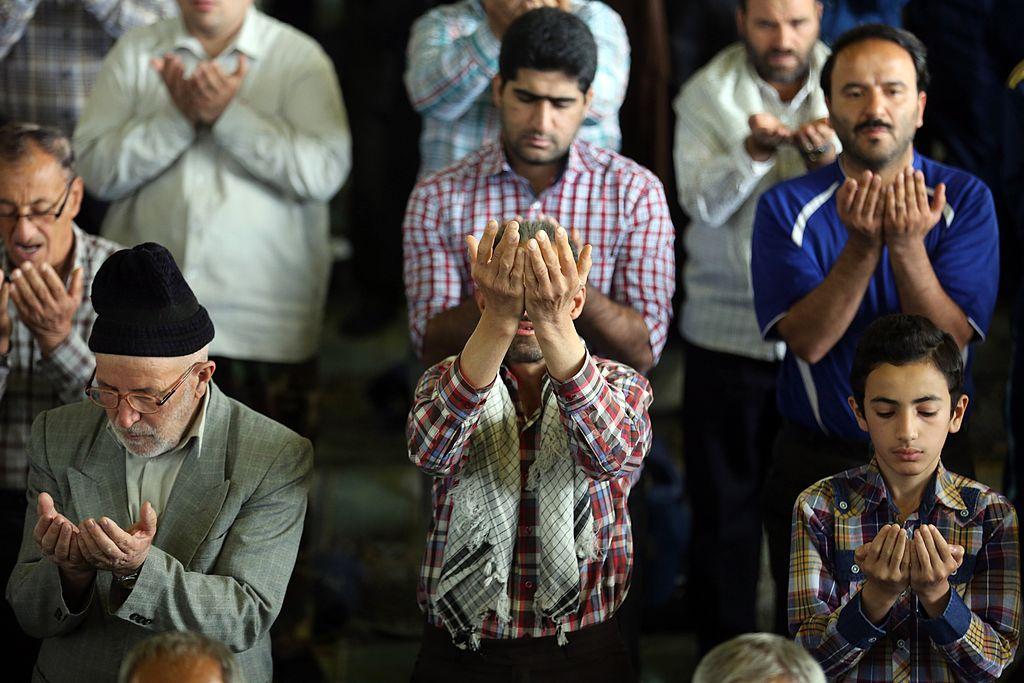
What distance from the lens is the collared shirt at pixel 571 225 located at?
3.58m

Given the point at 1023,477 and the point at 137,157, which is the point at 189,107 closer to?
Answer: the point at 137,157

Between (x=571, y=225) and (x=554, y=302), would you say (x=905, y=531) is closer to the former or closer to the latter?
(x=554, y=302)

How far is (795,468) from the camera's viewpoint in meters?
3.45

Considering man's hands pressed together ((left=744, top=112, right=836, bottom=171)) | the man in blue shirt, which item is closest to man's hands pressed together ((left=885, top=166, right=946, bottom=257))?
the man in blue shirt

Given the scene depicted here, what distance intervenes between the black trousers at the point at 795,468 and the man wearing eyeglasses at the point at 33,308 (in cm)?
164

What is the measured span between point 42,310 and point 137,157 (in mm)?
645

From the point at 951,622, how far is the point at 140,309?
165cm

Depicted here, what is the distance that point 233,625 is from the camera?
2869 mm

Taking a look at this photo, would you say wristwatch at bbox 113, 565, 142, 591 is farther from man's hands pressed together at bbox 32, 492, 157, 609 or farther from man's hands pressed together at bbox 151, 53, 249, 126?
man's hands pressed together at bbox 151, 53, 249, 126

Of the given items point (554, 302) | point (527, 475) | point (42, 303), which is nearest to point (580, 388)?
point (554, 302)

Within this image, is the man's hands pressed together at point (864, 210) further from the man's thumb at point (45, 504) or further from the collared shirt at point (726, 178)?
the man's thumb at point (45, 504)

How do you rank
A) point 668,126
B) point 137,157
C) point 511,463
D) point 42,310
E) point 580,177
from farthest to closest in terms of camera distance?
point 668,126, point 137,157, point 580,177, point 42,310, point 511,463

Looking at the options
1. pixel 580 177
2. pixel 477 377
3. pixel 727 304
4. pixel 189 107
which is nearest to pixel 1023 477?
pixel 727 304

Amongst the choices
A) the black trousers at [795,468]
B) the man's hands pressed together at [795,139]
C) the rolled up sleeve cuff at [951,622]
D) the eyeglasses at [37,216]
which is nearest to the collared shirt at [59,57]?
the eyeglasses at [37,216]
